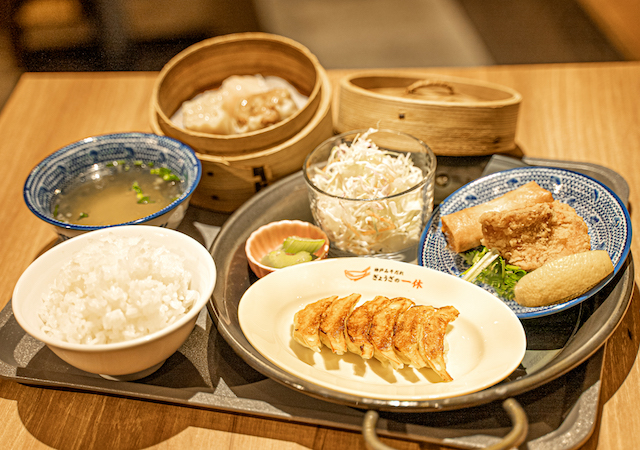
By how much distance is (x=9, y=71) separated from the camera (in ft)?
15.2

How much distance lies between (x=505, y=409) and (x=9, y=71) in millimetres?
5262

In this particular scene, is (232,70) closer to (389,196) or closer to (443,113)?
(443,113)

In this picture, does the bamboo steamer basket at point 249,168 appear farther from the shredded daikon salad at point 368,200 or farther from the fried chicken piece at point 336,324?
the fried chicken piece at point 336,324

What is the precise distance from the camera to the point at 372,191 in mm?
2068

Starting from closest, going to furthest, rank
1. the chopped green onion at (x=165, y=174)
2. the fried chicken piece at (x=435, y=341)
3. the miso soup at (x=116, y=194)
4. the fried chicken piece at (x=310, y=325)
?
the fried chicken piece at (x=435, y=341) < the fried chicken piece at (x=310, y=325) < the miso soup at (x=116, y=194) < the chopped green onion at (x=165, y=174)

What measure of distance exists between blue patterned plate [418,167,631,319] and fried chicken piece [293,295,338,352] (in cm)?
51

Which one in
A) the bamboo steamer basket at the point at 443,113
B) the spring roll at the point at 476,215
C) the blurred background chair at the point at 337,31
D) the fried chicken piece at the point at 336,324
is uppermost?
the bamboo steamer basket at the point at 443,113

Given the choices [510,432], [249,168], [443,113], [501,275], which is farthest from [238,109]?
[510,432]

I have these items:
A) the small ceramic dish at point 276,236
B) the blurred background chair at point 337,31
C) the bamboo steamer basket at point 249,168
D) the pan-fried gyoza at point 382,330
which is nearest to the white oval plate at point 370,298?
the pan-fried gyoza at point 382,330

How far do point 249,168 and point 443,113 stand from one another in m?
0.95

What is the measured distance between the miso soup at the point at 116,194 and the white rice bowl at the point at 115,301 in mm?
441

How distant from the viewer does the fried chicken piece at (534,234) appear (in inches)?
70.4

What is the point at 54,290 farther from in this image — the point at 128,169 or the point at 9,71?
the point at 9,71

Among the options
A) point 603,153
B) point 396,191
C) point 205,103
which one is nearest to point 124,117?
point 205,103
